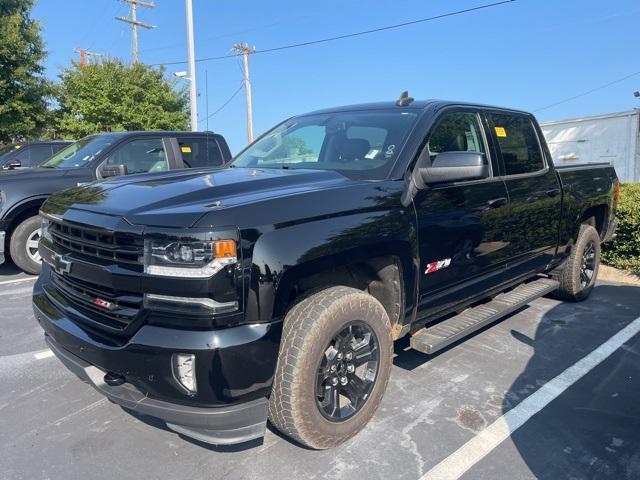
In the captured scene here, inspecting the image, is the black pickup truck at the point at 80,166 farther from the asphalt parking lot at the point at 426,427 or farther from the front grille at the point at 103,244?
the front grille at the point at 103,244

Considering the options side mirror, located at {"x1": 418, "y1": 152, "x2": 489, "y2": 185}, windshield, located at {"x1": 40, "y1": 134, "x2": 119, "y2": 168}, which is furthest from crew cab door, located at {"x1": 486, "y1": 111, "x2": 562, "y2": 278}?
windshield, located at {"x1": 40, "y1": 134, "x2": 119, "y2": 168}

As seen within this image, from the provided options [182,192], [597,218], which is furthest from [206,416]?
[597,218]

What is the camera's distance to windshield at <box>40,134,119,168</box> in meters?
7.10

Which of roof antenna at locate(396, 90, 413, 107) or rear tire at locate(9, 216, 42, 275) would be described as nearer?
roof antenna at locate(396, 90, 413, 107)

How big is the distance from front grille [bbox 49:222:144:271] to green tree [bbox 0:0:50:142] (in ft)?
49.7

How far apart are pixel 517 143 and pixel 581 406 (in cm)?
226

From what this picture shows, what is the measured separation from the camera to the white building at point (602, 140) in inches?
595

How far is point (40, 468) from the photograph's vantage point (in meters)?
2.60

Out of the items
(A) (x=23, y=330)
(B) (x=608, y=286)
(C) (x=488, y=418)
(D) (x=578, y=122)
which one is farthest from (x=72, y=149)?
(D) (x=578, y=122)

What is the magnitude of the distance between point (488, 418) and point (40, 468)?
255 centimetres

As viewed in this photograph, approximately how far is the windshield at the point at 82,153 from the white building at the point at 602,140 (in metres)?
12.7

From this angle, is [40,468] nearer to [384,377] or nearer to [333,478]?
[333,478]

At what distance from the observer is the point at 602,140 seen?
1596cm

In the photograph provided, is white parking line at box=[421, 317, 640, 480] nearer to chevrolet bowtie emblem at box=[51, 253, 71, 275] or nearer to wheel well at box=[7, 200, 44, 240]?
chevrolet bowtie emblem at box=[51, 253, 71, 275]
